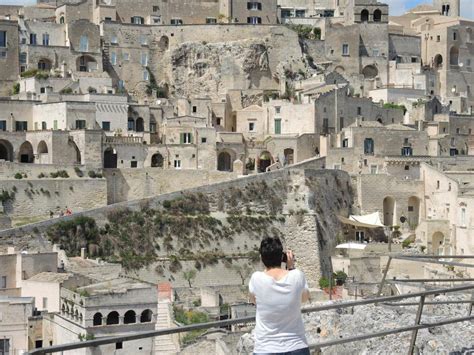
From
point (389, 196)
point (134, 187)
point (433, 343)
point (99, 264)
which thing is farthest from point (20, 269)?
point (433, 343)

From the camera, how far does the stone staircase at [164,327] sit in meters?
24.4

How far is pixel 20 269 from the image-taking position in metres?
30.4

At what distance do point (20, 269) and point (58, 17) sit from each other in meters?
29.1

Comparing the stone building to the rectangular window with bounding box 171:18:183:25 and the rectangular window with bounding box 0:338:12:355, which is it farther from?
the rectangular window with bounding box 0:338:12:355

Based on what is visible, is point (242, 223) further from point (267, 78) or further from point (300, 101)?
point (267, 78)

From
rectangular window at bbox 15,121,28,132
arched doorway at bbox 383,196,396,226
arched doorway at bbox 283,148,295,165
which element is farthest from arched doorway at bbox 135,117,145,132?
arched doorway at bbox 383,196,396,226

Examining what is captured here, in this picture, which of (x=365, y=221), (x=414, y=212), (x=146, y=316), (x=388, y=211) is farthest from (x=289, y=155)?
(x=146, y=316)

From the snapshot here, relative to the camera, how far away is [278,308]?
643 cm

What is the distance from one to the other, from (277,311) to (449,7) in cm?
7452

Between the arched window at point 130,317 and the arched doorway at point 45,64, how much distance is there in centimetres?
2688

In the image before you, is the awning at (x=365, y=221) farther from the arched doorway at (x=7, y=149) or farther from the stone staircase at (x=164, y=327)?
the arched doorway at (x=7, y=149)

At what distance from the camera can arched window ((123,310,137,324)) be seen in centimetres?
2700

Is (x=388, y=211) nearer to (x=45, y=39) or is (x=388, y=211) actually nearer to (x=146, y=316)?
(x=146, y=316)

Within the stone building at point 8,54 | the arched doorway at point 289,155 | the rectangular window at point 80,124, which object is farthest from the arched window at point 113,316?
the stone building at point 8,54
